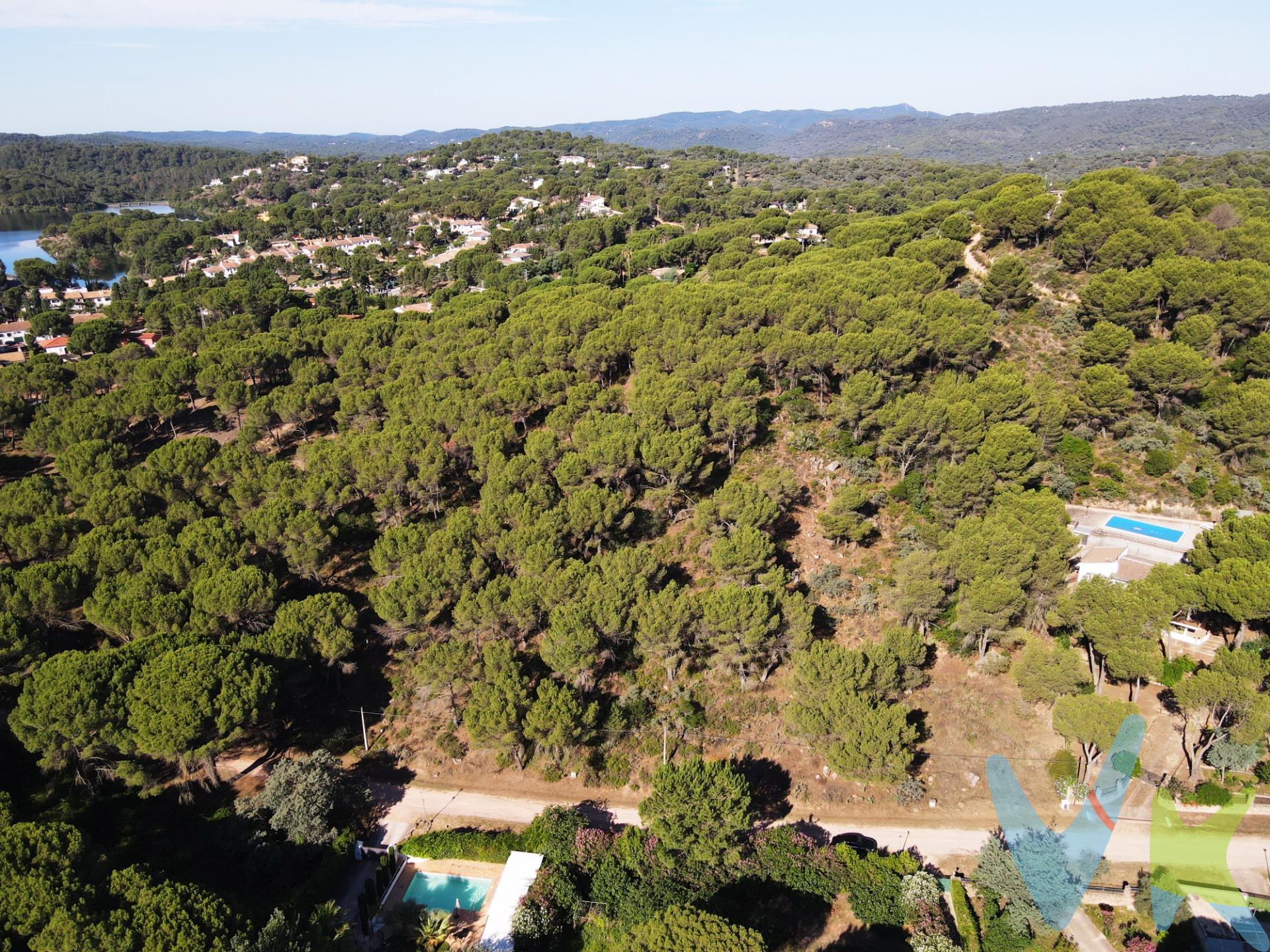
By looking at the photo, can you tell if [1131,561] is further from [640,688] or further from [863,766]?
[640,688]

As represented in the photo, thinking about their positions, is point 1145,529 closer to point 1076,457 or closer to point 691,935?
point 1076,457

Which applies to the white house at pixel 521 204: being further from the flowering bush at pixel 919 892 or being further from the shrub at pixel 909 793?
the flowering bush at pixel 919 892

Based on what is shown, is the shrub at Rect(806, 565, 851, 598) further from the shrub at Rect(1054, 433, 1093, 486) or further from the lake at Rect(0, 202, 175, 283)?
the lake at Rect(0, 202, 175, 283)

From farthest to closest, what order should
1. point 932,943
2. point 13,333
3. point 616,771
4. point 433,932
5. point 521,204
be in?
point 521,204
point 13,333
point 616,771
point 433,932
point 932,943

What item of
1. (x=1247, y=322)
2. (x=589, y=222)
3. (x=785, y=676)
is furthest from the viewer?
(x=589, y=222)

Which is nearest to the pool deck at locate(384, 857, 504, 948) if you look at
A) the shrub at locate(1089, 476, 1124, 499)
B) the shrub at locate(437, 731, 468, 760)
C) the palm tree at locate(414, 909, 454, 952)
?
the palm tree at locate(414, 909, 454, 952)

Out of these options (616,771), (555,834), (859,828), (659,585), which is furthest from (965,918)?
(659,585)

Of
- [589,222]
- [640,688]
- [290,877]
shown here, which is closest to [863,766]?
[640,688]
